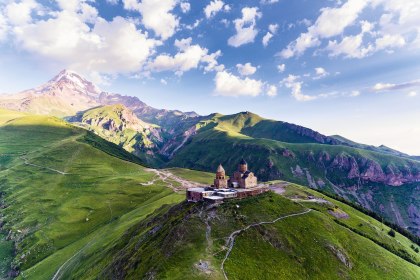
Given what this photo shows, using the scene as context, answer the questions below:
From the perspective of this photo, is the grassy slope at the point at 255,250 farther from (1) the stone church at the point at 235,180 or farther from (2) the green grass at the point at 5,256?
(2) the green grass at the point at 5,256

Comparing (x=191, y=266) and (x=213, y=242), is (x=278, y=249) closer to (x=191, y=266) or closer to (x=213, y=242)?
(x=213, y=242)

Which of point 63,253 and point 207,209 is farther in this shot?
point 63,253

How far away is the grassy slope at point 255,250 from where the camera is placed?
72688mm

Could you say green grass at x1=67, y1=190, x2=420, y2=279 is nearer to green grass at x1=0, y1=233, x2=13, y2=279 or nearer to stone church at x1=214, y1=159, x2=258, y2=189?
stone church at x1=214, y1=159, x2=258, y2=189

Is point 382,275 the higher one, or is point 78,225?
point 382,275

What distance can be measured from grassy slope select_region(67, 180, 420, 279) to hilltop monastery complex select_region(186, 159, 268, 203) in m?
5.13

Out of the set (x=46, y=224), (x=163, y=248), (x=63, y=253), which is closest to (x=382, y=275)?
(x=163, y=248)

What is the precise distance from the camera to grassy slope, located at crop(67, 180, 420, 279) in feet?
238

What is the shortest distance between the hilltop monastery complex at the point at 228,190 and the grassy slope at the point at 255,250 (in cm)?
513

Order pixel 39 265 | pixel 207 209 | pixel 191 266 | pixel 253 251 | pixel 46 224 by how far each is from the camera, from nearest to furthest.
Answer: pixel 191 266 → pixel 253 251 → pixel 207 209 → pixel 39 265 → pixel 46 224

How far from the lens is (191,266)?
6894 cm

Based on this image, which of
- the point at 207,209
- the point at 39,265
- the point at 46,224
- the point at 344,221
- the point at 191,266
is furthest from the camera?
the point at 46,224

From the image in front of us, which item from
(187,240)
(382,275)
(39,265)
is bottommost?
(39,265)

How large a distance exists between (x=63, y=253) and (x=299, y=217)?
131 meters
